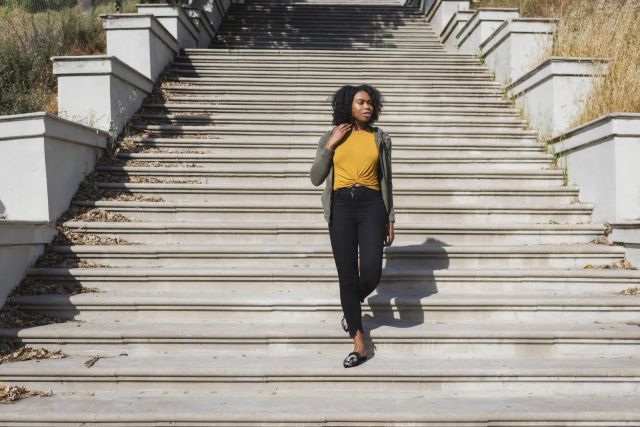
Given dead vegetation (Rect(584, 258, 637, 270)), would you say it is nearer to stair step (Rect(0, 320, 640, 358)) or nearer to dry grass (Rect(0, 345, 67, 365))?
stair step (Rect(0, 320, 640, 358))

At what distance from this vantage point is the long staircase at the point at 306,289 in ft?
13.4

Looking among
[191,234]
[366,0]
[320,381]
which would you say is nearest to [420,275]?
[320,381]

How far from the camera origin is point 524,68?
870cm

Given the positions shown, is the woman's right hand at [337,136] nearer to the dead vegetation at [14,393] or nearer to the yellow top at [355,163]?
the yellow top at [355,163]

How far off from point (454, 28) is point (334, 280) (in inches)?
317

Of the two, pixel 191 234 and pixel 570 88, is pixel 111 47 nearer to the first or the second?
pixel 191 234

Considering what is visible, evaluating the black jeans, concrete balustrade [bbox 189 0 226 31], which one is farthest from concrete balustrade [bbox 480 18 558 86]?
concrete balustrade [bbox 189 0 226 31]

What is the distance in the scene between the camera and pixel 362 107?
4277 mm

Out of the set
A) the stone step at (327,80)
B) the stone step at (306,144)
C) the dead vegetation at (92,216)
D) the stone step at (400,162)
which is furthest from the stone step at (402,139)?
the stone step at (327,80)

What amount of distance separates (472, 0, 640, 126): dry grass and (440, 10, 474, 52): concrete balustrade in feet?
7.12

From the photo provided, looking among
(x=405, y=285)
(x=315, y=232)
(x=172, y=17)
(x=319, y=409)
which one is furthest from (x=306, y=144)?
(x=172, y=17)

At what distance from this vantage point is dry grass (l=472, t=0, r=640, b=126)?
6.66 m

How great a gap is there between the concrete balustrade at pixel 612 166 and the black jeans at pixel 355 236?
2.71 m

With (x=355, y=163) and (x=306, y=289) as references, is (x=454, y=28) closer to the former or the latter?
(x=306, y=289)
